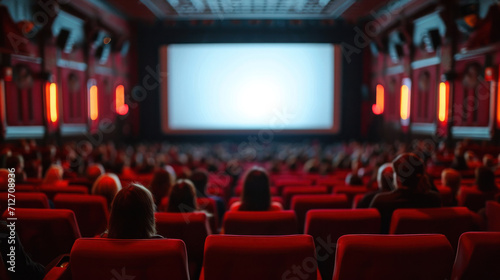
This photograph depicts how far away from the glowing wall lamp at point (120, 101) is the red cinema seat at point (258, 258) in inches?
515

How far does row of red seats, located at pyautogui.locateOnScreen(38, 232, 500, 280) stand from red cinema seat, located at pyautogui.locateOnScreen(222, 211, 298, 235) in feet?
2.10

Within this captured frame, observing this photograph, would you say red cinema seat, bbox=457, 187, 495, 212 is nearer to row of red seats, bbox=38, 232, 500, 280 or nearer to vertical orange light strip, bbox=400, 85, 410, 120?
row of red seats, bbox=38, 232, 500, 280

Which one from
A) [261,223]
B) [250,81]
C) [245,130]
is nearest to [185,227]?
[261,223]

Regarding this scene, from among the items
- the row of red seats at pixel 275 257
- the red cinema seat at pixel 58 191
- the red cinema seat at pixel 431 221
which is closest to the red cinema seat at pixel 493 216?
the red cinema seat at pixel 431 221

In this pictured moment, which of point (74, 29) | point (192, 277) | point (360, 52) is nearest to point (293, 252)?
point (192, 277)

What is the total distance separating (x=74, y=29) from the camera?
10.5 meters

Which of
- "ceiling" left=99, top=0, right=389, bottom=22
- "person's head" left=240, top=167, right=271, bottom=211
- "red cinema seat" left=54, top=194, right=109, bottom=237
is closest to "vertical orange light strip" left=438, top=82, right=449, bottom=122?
"ceiling" left=99, top=0, right=389, bottom=22

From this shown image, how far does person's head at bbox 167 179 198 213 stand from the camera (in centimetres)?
279

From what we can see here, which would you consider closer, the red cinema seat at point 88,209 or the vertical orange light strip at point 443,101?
the red cinema seat at point 88,209

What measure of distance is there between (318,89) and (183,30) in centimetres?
597

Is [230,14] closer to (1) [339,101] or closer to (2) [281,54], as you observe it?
(2) [281,54]

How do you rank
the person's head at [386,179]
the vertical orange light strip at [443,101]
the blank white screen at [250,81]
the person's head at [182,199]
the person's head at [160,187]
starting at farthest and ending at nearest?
the blank white screen at [250,81] → the vertical orange light strip at [443,101] → the person's head at [160,187] → the person's head at [386,179] → the person's head at [182,199]

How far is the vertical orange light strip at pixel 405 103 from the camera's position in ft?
38.0

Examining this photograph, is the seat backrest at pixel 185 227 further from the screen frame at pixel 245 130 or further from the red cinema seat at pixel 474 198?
the screen frame at pixel 245 130
